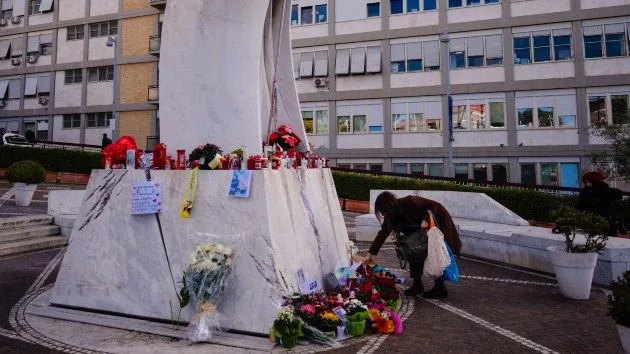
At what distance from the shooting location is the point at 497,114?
25000 millimetres

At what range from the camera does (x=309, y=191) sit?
6.80 metres

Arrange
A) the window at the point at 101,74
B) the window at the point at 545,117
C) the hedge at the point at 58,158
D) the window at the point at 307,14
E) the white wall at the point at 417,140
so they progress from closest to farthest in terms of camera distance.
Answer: the window at the point at 545,117
the hedge at the point at 58,158
the white wall at the point at 417,140
the window at the point at 307,14
the window at the point at 101,74

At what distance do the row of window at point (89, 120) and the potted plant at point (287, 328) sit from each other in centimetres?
3177

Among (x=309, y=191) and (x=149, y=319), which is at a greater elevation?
(x=309, y=191)

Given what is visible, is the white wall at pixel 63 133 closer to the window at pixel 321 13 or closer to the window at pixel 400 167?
the window at pixel 321 13

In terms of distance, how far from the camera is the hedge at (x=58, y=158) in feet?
83.5

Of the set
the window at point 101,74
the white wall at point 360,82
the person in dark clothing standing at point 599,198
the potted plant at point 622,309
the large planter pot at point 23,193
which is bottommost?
the potted plant at point 622,309

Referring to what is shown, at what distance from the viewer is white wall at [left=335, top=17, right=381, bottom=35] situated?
2748 centimetres

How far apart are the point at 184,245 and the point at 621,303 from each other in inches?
189

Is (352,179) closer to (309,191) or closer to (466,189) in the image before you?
(466,189)

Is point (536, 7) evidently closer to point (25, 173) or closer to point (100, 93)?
point (25, 173)

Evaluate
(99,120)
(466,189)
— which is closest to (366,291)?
(466,189)

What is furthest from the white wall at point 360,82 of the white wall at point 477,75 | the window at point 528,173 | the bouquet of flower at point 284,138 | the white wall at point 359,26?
the bouquet of flower at point 284,138

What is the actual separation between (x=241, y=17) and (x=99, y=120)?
30.3m
